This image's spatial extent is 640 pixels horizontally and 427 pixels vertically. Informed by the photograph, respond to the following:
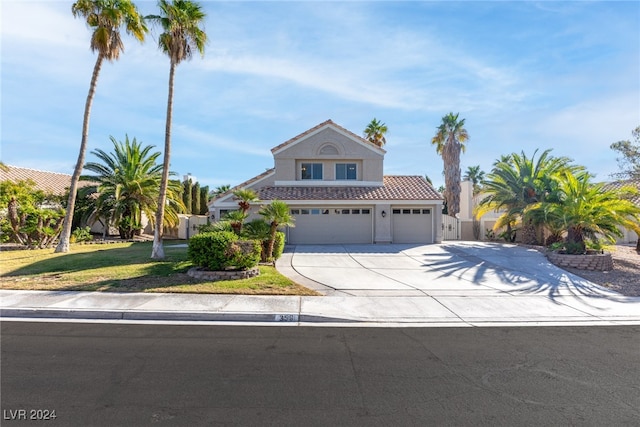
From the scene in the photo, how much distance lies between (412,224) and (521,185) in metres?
6.63

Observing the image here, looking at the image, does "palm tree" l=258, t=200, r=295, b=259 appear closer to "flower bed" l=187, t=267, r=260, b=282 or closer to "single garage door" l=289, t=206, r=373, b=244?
"flower bed" l=187, t=267, r=260, b=282

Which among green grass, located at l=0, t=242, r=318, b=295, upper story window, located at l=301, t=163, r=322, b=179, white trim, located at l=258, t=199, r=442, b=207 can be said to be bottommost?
green grass, located at l=0, t=242, r=318, b=295

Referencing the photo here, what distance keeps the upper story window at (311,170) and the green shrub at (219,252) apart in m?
12.2

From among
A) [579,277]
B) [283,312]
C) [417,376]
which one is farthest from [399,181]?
[417,376]

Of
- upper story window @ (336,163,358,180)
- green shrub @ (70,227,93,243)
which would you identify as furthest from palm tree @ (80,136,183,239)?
upper story window @ (336,163,358,180)

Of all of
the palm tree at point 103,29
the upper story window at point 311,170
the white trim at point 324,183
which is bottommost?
the white trim at point 324,183

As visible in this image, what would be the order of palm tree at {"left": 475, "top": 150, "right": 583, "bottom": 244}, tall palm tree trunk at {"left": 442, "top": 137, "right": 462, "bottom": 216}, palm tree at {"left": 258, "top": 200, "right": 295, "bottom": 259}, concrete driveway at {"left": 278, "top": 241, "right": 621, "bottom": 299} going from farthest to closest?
1. tall palm tree trunk at {"left": 442, "top": 137, "right": 462, "bottom": 216}
2. palm tree at {"left": 475, "top": 150, "right": 583, "bottom": 244}
3. palm tree at {"left": 258, "top": 200, "right": 295, "bottom": 259}
4. concrete driveway at {"left": 278, "top": 241, "right": 621, "bottom": 299}

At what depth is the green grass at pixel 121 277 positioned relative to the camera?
9.71m

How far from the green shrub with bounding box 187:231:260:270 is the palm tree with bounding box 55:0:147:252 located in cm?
964

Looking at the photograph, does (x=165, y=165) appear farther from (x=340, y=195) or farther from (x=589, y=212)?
(x=589, y=212)

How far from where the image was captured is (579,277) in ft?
41.1

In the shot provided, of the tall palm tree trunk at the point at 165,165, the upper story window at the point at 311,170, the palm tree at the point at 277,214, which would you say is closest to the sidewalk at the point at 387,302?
the palm tree at the point at 277,214

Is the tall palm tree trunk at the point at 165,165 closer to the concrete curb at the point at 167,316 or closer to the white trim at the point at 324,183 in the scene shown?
the concrete curb at the point at 167,316

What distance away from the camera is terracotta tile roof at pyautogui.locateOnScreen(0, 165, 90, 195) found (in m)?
26.9
